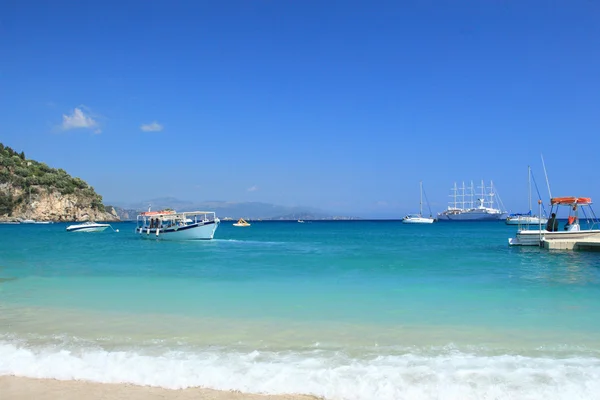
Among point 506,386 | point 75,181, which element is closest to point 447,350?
point 506,386

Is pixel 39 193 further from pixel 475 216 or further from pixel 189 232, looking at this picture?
pixel 475 216

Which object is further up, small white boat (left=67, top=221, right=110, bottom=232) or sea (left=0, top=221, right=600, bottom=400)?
small white boat (left=67, top=221, right=110, bottom=232)

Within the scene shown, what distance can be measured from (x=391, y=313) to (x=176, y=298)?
238 inches

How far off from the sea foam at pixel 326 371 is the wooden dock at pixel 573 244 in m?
24.7

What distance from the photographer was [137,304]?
1194cm

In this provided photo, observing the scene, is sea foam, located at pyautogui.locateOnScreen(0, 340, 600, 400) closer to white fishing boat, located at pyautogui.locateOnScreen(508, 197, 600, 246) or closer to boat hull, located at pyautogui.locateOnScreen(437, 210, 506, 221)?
white fishing boat, located at pyautogui.locateOnScreen(508, 197, 600, 246)

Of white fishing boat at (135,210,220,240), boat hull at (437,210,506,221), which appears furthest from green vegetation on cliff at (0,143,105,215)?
boat hull at (437,210,506,221)

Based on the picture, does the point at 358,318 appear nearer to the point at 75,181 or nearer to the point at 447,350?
the point at 447,350

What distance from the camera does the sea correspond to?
6152mm

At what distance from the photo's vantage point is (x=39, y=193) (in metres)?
122

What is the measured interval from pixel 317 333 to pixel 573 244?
26735mm

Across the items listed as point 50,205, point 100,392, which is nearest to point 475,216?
point 50,205

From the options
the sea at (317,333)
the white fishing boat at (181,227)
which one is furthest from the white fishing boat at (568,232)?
the white fishing boat at (181,227)

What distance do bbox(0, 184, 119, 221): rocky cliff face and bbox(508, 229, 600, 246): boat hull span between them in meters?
122
